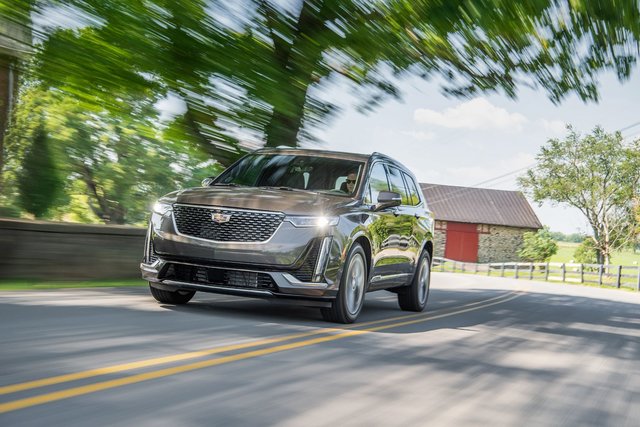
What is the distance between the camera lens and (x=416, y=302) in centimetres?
1170

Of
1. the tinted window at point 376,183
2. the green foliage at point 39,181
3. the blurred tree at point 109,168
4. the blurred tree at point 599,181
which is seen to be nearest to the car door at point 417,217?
the tinted window at point 376,183

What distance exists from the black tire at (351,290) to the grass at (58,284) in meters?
3.77

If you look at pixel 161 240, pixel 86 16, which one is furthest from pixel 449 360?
pixel 86 16

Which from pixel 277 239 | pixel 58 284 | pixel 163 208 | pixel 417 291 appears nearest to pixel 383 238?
pixel 277 239

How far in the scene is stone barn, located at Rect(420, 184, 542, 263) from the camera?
7138cm

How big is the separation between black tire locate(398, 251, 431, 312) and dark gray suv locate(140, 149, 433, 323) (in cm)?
203

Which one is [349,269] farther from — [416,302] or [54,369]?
[54,369]

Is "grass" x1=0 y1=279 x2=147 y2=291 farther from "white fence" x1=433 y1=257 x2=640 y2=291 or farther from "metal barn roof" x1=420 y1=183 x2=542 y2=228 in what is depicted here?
"metal barn roof" x1=420 y1=183 x2=542 y2=228

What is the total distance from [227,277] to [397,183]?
3534mm

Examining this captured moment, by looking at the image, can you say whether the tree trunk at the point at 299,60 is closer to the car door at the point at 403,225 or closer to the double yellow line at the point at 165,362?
the car door at the point at 403,225

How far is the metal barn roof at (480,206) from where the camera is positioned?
71688 millimetres

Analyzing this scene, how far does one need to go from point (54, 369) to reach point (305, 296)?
352cm

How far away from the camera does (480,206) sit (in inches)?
2921

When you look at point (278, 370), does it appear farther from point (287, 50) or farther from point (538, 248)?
point (538, 248)
